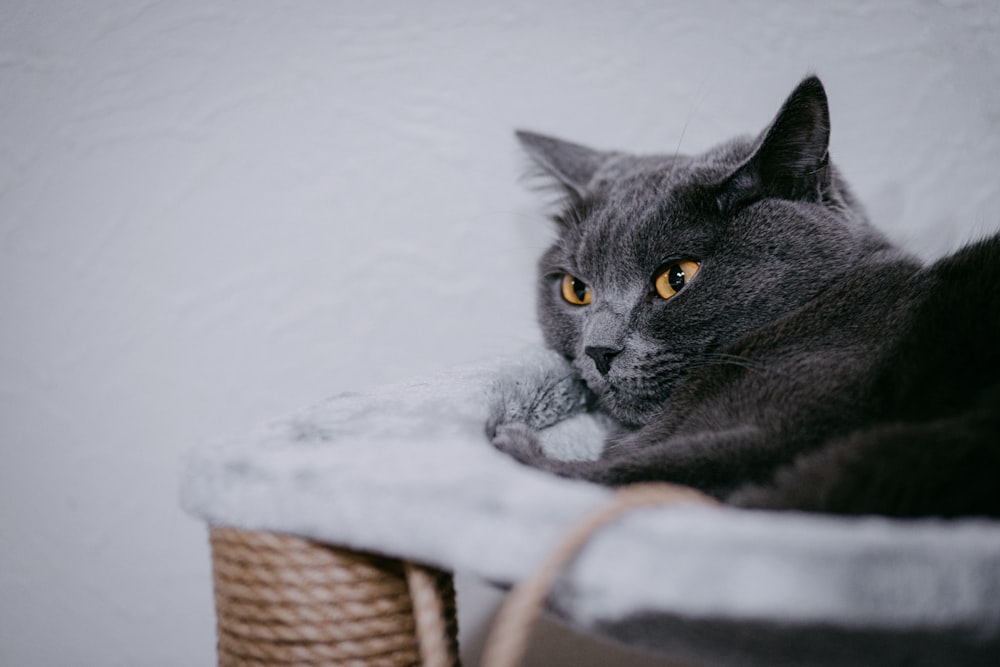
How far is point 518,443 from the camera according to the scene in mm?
695

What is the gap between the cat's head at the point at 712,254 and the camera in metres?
0.77

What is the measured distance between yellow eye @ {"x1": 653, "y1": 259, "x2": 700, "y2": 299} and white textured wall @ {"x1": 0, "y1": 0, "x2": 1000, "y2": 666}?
0.56 meters

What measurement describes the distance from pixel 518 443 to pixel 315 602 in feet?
0.86

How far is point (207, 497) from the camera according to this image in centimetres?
58

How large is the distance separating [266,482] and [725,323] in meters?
0.56

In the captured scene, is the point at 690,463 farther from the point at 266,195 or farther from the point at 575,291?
the point at 266,195

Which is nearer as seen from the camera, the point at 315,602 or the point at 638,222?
the point at 315,602


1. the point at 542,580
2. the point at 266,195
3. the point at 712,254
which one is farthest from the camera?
the point at 266,195

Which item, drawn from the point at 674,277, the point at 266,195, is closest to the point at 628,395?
the point at 674,277

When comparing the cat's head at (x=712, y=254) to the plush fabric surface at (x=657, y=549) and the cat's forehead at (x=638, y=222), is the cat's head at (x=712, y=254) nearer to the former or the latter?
the cat's forehead at (x=638, y=222)

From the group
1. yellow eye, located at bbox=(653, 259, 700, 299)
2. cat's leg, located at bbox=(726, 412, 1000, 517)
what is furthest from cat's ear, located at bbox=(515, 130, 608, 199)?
cat's leg, located at bbox=(726, 412, 1000, 517)

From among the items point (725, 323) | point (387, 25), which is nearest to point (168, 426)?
point (387, 25)

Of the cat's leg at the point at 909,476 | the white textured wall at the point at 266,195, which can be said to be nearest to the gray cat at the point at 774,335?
the cat's leg at the point at 909,476

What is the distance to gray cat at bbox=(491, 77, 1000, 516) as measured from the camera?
0.43m
